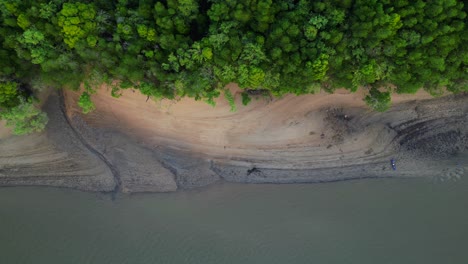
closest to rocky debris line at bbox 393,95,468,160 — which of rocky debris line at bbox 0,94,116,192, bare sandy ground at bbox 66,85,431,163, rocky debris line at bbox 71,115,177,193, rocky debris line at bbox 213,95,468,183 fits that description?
rocky debris line at bbox 213,95,468,183

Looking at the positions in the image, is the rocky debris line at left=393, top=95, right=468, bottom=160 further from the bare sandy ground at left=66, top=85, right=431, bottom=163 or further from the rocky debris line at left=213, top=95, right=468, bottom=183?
the bare sandy ground at left=66, top=85, right=431, bottom=163

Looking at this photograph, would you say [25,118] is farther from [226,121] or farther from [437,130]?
[437,130]

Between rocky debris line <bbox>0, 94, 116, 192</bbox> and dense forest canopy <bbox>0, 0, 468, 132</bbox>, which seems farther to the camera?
rocky debris line <bbox>0, 94, 116, 192</bbox>

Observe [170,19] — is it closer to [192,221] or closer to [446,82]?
[192,221]

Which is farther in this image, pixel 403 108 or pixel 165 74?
pixel 403 108

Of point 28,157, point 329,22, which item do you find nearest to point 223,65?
point 329,22

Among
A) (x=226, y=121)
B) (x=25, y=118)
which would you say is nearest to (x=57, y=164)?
(x=25, y=118)

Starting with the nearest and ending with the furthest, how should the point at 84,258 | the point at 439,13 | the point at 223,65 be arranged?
the point at 439,13, the point at 223,65, the point at 84,258
